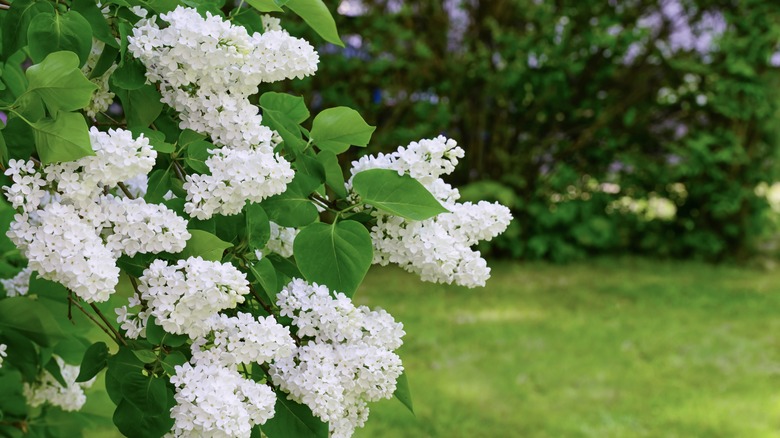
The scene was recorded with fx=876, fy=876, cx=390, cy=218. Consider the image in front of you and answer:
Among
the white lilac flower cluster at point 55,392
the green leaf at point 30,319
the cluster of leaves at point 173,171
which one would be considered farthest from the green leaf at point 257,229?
the white lilac flower cluster at point 55,392

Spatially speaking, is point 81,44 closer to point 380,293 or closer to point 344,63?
point 380,293

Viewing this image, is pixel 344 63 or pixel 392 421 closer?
pixel 392 421

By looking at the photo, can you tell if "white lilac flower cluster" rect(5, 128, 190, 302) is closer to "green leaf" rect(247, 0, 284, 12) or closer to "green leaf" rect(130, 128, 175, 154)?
"green leaf" rect(130, 128, 175, 154)

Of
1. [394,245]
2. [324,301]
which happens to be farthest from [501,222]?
[324,301]

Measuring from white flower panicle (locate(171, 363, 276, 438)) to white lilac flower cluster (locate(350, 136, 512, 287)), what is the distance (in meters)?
0.27

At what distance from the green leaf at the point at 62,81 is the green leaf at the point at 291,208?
0.94 feet

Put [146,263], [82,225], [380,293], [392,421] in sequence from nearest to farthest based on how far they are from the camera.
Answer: [82,225] < [146,263] < [392,421] < [380,293]

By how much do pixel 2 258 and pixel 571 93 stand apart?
5.47 metres

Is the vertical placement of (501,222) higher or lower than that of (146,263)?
higher

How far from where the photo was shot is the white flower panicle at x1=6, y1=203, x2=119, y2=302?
96 centimetres

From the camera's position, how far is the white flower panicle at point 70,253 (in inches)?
37.7

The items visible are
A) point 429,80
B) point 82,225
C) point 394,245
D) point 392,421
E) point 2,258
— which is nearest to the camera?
point 82,225

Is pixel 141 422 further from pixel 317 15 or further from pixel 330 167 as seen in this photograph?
pixel 317 15

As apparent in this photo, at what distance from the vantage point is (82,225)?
3.23 feet
